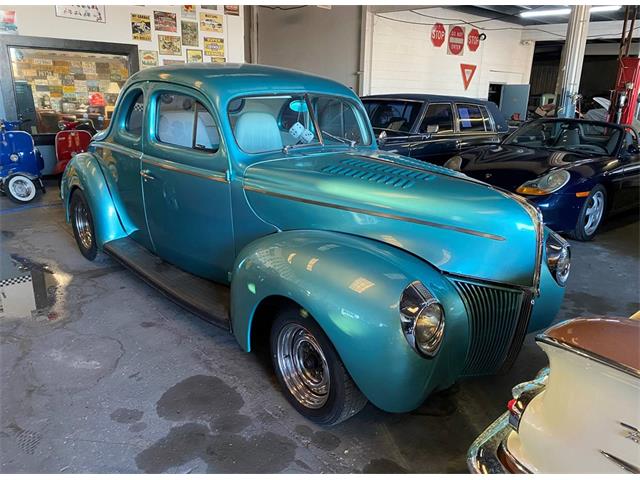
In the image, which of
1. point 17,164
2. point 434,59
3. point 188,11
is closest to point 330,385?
point 17,164

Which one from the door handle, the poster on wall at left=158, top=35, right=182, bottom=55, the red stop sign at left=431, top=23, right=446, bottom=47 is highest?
the red stop sign at left=431, top=23, right=446, bottom=47

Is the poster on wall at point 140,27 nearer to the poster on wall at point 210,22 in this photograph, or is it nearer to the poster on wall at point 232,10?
the poster on wall at point 210,22

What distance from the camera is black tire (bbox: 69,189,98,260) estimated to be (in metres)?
4.55

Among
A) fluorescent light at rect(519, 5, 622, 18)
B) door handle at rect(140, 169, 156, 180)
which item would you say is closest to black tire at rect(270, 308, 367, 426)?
door handle at rect(140, 169, 156, 180)

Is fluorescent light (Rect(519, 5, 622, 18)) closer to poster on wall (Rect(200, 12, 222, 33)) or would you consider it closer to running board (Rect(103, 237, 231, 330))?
poster on wall (Rect(200, 12, 222, 33))

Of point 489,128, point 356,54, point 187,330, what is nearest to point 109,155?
point 187,330

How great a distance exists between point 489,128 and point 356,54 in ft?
18.1

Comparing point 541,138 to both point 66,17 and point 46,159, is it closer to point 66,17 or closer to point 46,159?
point 66,17

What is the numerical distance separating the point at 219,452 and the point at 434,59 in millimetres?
14278

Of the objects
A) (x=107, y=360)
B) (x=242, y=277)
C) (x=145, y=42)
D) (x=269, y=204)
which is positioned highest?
(x=145, y=42)

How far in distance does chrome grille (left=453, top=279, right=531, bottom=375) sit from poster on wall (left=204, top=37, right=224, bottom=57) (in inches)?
321

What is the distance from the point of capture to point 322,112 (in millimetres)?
3523

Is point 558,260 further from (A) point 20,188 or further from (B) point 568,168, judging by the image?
(A) point 20,188

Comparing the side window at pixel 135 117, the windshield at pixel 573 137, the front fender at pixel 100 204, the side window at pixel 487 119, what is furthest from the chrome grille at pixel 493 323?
the side window at pixel 487 119
